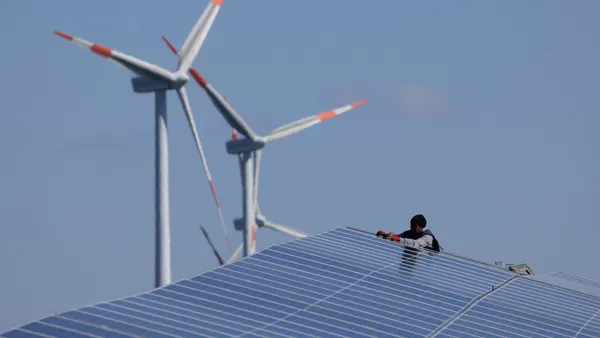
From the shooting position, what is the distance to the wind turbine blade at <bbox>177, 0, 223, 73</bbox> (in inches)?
3799

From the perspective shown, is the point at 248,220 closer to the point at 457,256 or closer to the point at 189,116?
the point at 189,116

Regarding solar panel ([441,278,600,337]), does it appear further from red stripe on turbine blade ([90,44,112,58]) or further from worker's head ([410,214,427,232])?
red stripe on turbine blade ([90,44,112,58])

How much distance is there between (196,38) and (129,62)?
28.2ft

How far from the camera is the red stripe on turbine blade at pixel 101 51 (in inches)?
3408

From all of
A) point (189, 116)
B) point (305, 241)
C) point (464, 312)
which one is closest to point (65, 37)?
point (189, 116)

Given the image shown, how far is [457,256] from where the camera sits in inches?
2482

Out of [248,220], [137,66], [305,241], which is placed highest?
[137,66]

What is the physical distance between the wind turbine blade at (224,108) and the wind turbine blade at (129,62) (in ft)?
16.1

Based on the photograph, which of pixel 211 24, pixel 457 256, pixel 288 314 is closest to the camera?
pixel 288 314

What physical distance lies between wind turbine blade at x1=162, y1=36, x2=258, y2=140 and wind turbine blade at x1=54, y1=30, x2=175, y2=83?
492cm

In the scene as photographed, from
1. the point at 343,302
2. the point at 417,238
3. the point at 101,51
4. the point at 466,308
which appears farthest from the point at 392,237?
the point at 101,51

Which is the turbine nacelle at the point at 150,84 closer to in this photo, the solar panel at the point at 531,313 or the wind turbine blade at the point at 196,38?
the wind turbine blade at the point at 196,38

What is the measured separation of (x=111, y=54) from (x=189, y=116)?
30.6 ft

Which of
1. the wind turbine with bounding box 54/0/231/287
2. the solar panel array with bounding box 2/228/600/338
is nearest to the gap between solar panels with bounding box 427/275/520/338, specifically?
the solar panel array with bounding box 2/228/600/338
